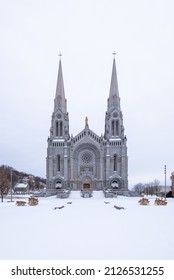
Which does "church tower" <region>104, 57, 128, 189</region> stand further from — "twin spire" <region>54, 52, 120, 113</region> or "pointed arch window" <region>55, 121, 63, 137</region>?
"pointed arch window" <region>55, 121, 63, 137</region>

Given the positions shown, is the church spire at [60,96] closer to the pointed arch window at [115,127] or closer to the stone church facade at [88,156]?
the stone church facade at [88,156]

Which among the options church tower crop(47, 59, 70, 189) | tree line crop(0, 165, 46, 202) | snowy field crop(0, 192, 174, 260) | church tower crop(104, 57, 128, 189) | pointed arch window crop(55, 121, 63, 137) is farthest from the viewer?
pointed arch window crop(55, 121, 63, 137)

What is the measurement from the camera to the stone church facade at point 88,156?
75.9 metres

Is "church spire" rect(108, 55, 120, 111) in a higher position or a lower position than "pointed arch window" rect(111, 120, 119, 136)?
higher

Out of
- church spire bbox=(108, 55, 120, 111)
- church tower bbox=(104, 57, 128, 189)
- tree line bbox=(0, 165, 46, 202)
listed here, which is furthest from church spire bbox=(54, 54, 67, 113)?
tree line bbox=(0, 165, 46, 202)

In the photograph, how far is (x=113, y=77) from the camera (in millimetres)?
83312

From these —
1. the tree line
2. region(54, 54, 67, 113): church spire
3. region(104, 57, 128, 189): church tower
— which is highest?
region(54, 54, 67, 113): church spire

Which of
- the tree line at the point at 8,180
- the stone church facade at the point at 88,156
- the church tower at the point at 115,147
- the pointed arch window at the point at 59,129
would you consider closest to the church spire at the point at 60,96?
the stone church facade at the point at 88,156

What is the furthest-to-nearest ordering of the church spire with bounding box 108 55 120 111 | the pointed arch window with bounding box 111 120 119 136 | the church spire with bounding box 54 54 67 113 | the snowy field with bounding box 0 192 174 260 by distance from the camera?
1. the church spire with bounding box 54 54 67 113
2. the church spire with bounding box 108 55 120 111
3. the pointed arch window with bounding box 111 120 119 136
4. the snowy field with bounding box 0 192 174 260

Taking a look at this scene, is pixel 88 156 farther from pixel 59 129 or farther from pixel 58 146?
pixel 59 129

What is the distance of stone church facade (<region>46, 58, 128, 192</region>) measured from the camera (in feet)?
249

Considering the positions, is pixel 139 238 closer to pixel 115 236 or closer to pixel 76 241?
pixel 115 236

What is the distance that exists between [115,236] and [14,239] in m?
4.63
